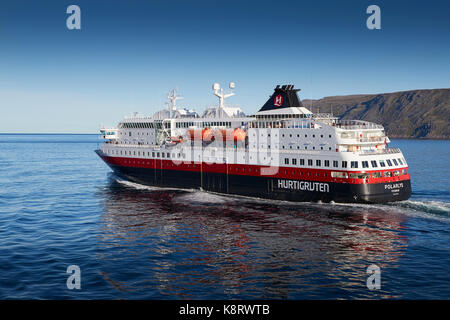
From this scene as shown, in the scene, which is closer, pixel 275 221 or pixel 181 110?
pixel 275 221

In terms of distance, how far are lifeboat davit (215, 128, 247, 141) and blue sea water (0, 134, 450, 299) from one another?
7.70 metres

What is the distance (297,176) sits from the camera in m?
39.9

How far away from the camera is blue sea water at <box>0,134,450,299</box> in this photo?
19.7 metres

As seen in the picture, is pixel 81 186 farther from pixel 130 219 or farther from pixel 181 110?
pixel 130 219

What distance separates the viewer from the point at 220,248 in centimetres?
2648

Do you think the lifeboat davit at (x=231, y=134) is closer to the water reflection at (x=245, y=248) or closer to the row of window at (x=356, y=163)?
the row of window at (x=356, y=163)

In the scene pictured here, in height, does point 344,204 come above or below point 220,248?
above

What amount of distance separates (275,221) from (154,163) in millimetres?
24291

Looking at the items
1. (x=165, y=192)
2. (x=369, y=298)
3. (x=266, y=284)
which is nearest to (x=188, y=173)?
(x=165, y=192)

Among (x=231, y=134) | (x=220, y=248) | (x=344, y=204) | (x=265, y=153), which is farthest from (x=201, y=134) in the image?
(x=220, y=248)

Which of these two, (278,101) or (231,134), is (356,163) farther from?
(231,134)

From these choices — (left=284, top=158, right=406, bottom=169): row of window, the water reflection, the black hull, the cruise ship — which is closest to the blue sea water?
the water reflection

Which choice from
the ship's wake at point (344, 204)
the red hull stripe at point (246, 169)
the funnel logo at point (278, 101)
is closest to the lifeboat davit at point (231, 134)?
the red hull stripe at point (246, 169)

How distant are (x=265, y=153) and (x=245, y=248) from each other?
1780cm
